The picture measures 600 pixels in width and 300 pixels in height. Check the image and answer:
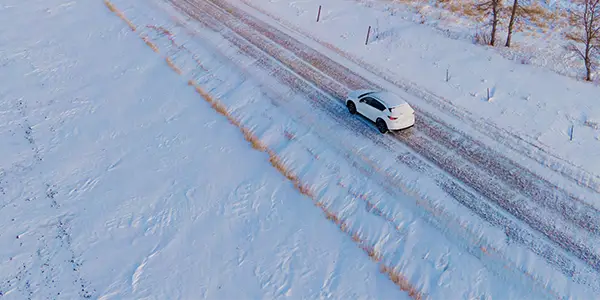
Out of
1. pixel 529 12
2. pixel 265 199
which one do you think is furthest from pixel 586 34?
pixel 265 199

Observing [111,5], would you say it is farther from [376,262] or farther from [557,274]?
[557,274]

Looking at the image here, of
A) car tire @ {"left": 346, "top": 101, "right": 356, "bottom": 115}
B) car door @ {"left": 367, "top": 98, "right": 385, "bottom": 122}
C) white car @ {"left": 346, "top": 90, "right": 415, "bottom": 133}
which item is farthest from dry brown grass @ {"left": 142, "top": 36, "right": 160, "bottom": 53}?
car door @ {"left": 367, "top": 98, "right": 385, "bottom": 122}

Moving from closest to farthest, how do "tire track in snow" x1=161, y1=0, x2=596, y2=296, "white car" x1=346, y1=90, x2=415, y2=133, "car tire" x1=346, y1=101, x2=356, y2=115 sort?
"tire track in snow" x1=161, y1=0, x2=596, y2=296 < "white car" x1=346, y1=90, x2=415, y2=133 < "car tire" x1=346, y1=101, x2=356, y2=115

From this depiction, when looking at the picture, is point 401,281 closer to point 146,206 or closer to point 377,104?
point 377,104

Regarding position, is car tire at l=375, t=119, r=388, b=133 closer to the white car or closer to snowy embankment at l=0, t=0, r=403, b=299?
the white car

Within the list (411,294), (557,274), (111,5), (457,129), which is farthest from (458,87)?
(111,5)

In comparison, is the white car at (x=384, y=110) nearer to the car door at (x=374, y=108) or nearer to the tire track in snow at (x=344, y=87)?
the car door at (x=374, y=108)
